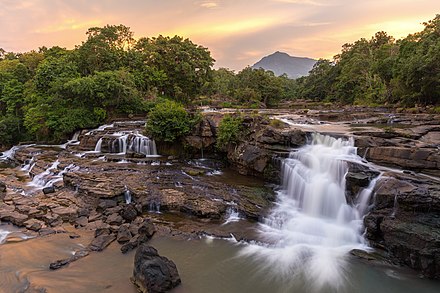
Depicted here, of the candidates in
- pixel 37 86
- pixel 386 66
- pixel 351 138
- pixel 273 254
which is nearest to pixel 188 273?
pixel 273 254

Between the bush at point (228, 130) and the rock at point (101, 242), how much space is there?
804 cm

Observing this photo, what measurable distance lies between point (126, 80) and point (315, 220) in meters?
22.2

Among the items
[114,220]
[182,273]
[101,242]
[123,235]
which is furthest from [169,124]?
[182,273]

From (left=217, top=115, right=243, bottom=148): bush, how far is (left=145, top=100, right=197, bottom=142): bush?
7.54 ft

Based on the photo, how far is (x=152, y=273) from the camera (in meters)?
6.68

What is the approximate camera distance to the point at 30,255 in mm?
8281

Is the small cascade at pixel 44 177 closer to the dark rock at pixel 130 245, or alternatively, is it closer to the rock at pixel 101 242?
the rock at pixel 101 242

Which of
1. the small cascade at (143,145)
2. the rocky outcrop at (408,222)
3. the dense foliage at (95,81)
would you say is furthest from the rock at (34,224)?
the dense foliage at (95,81)

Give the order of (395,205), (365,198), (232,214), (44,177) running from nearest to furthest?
(395,205)
(365,198)
(232,214)
(44,177)

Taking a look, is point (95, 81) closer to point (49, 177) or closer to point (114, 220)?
point (49, 177)

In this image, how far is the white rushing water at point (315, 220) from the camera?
7.97 metres

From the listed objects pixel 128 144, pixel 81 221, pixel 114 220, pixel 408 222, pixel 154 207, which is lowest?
pixel 81 221

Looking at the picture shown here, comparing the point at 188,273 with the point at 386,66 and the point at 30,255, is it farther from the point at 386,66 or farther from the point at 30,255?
the point at 386,66

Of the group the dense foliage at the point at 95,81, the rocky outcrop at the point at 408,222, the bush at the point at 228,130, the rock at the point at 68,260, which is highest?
the dense foliage at the point at 95,81
